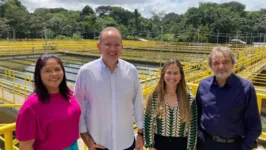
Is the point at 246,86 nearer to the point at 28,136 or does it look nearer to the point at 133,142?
the point at 133,142

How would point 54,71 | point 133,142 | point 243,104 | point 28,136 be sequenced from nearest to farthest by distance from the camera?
point 28,136 → point 54,71 → point 243,104 → point 133,142

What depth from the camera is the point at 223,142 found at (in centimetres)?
176

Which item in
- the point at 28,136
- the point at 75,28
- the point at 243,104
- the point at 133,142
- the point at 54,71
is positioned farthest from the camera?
the point at 75,28

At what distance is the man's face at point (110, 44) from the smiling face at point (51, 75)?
36 cm

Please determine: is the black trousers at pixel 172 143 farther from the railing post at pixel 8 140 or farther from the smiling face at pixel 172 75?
the railing post at pixel 8 140

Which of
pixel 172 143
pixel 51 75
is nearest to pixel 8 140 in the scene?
pixel 51 75

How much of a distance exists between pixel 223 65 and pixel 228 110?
351 millimetres

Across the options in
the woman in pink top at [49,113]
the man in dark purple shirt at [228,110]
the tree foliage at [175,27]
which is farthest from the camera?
the tree foliage at [175,27]

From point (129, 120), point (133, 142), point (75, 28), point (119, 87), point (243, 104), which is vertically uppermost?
point (75, 28)

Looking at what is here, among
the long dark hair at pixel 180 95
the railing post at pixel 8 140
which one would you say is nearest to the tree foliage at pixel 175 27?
the long dark hair at pixel 180 95

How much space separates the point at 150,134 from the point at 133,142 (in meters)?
0.18

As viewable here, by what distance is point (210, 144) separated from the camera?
5.95ft

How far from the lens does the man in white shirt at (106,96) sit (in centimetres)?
173

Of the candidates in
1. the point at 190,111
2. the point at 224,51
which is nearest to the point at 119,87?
the point at 190,111
